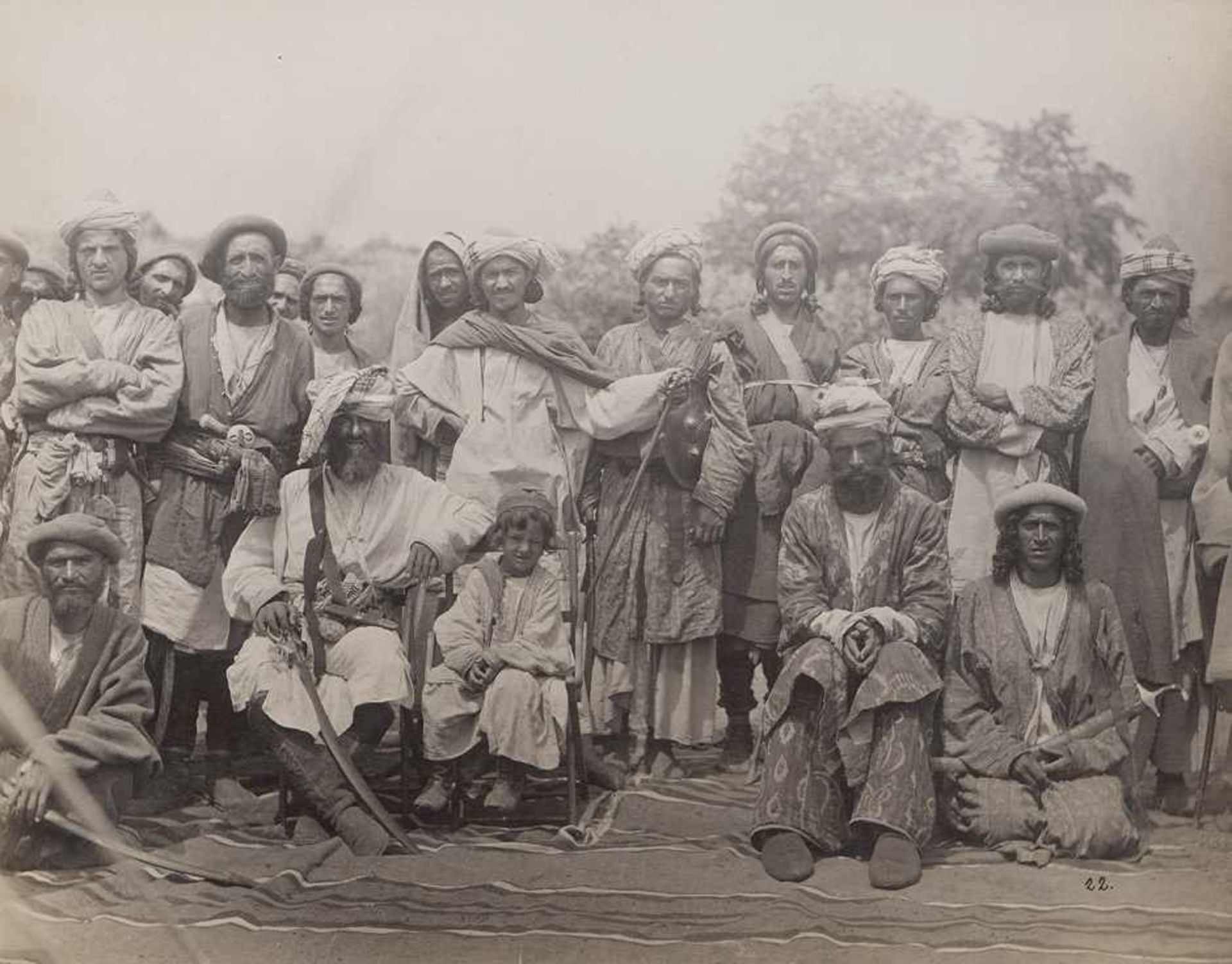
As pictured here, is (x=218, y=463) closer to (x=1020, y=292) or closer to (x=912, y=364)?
(x=912, y=364)

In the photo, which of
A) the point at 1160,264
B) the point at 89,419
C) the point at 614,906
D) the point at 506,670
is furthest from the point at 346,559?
the point at 1160,264

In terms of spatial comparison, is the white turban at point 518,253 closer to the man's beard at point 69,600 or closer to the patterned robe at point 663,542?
the patterned robe at point 663,542

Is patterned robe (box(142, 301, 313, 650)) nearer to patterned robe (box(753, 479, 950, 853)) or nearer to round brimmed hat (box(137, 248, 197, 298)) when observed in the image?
round brimmed hat (box(137, 248, 197, 298))

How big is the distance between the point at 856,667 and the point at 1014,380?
1.26 m

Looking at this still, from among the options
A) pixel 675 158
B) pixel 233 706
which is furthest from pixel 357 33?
pixel 233 706

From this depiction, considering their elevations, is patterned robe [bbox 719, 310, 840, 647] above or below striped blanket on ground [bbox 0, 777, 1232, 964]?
above

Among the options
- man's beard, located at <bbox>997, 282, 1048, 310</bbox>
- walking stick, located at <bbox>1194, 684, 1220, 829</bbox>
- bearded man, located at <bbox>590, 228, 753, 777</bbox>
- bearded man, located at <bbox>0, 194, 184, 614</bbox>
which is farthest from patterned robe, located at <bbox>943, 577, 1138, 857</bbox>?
bearded man, located at <bbox>0, 194, 184, 614</bbox>

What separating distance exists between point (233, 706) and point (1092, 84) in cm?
388

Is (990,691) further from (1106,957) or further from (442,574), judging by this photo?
(442,574)

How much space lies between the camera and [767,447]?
661 cm

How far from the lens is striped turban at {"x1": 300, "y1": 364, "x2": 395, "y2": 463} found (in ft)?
21.4

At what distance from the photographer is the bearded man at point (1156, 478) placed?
6.59 m

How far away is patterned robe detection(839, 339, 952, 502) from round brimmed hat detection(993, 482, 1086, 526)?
24cm

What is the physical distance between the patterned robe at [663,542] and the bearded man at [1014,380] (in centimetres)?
81
